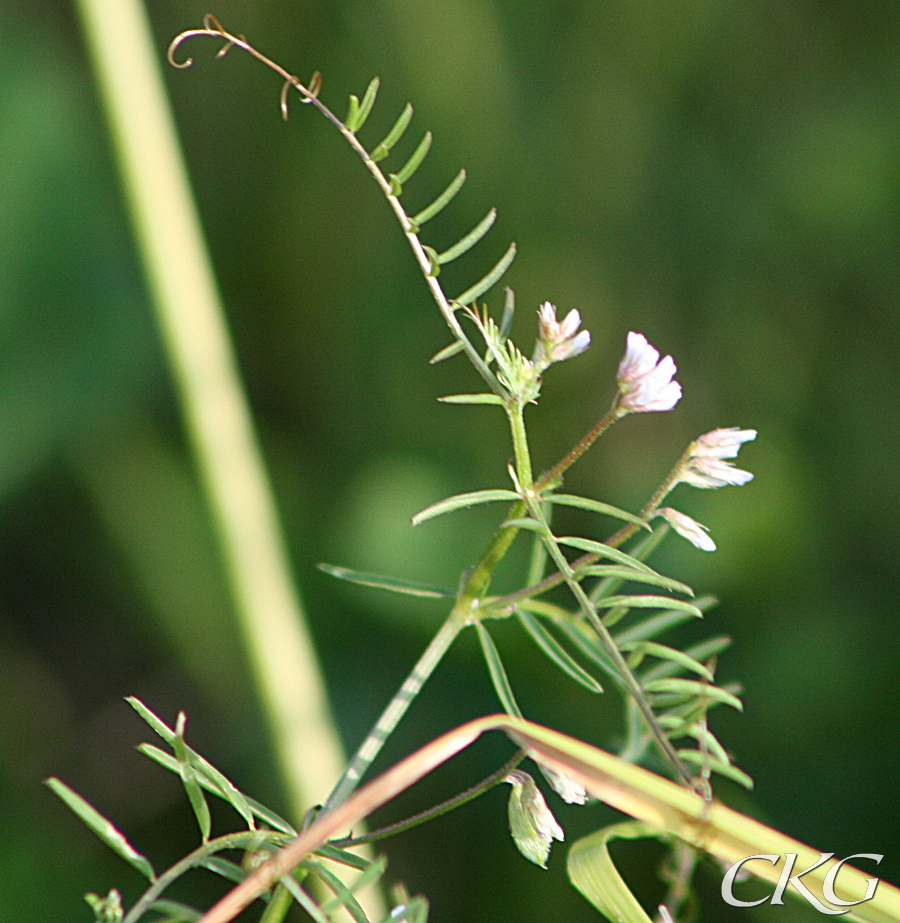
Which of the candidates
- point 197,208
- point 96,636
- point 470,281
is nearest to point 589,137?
point 470,281

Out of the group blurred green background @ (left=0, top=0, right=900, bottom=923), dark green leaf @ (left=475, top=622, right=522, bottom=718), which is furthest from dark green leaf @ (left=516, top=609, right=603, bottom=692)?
blurred green background @ (left=0, top=0, right=900, bottom=923)

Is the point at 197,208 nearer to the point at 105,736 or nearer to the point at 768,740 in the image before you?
the point at 105,736

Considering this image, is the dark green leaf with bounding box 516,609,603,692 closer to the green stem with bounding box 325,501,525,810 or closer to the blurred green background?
the green stem with bounding box 325,501,525,810

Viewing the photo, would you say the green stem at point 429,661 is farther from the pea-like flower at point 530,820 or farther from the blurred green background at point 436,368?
the blurred green background at point 436,368

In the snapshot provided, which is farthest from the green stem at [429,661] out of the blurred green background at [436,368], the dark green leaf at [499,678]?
the blurred green background at [436,368]

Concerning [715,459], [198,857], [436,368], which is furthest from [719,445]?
[436,368]
